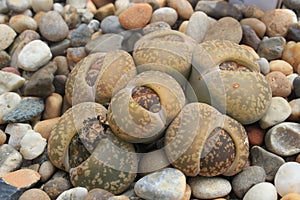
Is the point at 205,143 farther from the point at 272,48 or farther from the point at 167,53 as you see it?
the point at 272,48

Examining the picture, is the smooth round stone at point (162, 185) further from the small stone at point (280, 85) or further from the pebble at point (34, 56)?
the pebble at point (34, 56)

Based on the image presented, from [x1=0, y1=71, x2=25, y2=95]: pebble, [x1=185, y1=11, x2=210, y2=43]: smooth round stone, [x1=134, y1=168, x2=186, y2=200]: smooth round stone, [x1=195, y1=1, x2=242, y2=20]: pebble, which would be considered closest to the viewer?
[x1=134, y1=168, x2=186, y2=200]: smooth round stone

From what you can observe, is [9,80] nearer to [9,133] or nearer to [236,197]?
[9,133]

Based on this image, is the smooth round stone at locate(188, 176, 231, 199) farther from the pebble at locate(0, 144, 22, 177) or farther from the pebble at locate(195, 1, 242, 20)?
the pebble at locate(195, 1, 242, 20)

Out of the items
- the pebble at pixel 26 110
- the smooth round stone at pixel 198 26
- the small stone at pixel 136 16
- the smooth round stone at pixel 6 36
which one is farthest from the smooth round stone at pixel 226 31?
the smooth round stone at pixel 6 36

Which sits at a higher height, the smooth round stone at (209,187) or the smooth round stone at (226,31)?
the smooth round stone at (226,31)

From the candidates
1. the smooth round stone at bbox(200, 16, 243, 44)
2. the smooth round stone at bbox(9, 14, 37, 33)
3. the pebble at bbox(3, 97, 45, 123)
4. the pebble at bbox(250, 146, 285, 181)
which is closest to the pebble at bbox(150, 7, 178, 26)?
the smooth round stone at bbox(200, 16, 243, 44)
